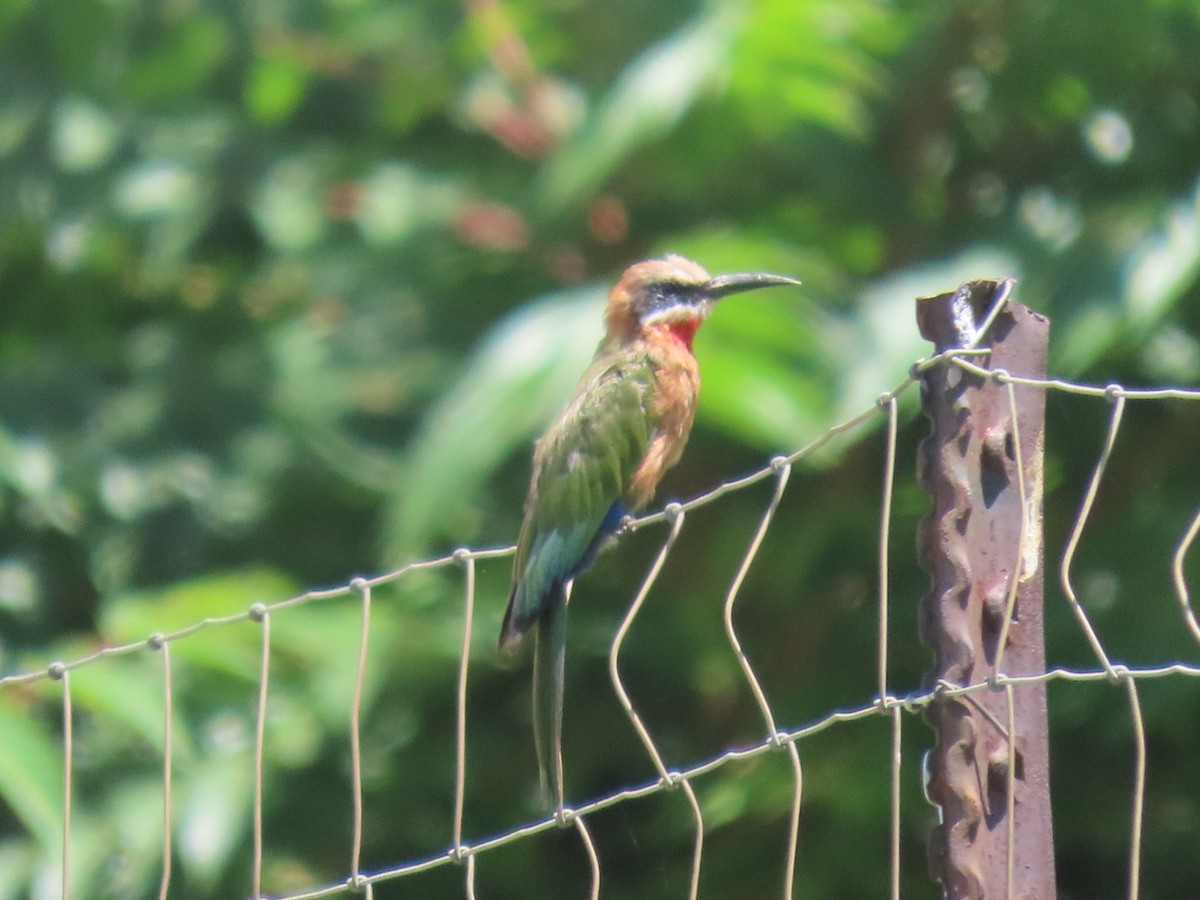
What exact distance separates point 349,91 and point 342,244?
1.63ft

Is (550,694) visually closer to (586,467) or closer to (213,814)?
(586,467)

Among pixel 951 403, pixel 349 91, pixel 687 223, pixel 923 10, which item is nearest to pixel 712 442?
pixel 687 223

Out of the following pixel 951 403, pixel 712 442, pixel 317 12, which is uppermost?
pixel 317 12

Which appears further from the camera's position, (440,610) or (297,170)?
→ (297,170)

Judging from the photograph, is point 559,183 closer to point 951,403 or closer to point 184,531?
point 184,531

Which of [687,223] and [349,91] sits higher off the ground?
[349,91]

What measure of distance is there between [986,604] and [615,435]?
5.66 feet

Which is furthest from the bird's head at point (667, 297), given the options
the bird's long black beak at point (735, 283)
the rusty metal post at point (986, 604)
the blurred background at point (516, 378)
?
the rusty metal post at point (986, 604)

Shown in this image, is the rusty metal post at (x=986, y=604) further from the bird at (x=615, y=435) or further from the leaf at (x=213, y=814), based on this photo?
the leaf at (x=213, y=814)

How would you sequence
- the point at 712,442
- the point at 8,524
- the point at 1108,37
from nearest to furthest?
the point at 1108,37 < the point at 712,442 < the point at 8,524

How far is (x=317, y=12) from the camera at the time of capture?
5.30 meters

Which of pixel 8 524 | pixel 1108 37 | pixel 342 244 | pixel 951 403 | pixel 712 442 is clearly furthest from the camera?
pixel 342 244

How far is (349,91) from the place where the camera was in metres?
5.42

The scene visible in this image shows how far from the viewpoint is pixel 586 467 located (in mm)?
3438
